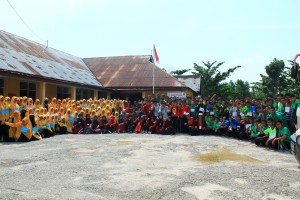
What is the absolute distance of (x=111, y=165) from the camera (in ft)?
21.1

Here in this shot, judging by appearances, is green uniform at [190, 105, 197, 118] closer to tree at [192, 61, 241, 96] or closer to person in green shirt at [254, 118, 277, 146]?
person in green shirt at [254, 118, 277, 146]

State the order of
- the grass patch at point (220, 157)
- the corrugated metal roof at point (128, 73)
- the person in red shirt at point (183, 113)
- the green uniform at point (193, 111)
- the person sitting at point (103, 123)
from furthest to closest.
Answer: the corrugated metal roof at point (128, 73) → the person sitting at point (103, 123) → the person in red shirt at point (183, 113) → the green uniform at point (193, 111) → the grass patch at point (220, 157)

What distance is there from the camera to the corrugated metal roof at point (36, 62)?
16109 millimetres

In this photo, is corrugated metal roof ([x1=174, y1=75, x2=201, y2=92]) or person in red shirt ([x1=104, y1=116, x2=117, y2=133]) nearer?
person in red shirt ([x1=104, y1=116, x2=117, y2=133])

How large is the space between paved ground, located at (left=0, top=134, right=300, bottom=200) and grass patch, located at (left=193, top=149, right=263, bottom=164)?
4.1 inches

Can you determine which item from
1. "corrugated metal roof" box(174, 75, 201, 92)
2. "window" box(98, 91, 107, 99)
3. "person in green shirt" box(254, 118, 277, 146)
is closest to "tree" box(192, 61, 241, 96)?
"corrugated metal roof" box(174, 75, 201, 92)

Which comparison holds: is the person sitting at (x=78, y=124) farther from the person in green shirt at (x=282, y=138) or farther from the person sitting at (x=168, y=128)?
the person in green shirt at (x=282, y=138)

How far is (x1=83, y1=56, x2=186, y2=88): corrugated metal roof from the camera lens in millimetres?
23438

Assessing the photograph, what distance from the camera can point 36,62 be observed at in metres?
18.9

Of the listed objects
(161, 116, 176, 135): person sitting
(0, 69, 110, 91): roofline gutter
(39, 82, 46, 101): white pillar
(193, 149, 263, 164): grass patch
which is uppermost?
(0, 69, 110, 91): roofline gutter

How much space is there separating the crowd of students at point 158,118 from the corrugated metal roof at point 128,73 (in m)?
7.77

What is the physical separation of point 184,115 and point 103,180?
8655 mm

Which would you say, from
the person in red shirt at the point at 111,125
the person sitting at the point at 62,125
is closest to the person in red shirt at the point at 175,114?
the person in red shirt at the point at 111,125

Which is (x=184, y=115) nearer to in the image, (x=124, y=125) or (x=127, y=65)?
(x=124, y=125)
